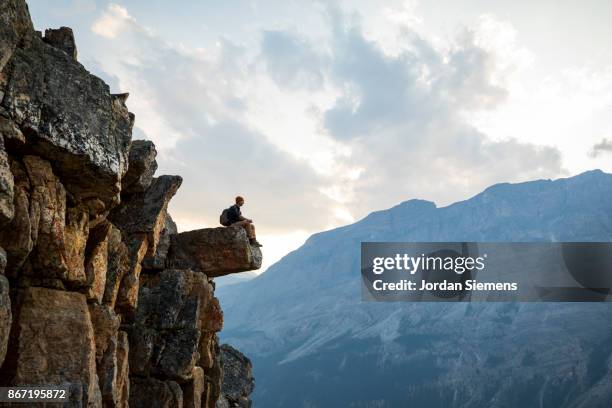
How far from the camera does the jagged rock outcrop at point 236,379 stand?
156ft

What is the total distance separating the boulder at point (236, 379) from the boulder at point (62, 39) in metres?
34.8

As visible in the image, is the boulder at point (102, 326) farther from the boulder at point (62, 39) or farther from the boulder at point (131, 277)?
the boulder at point (62, 39)

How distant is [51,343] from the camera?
1586 centimetres

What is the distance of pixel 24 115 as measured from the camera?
14.4 metres

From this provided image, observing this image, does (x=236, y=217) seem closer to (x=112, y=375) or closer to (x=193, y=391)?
(x=193, y=391)

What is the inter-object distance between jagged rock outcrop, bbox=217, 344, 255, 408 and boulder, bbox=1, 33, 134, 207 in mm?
33254

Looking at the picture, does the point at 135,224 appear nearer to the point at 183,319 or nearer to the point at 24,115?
the point at 183,319

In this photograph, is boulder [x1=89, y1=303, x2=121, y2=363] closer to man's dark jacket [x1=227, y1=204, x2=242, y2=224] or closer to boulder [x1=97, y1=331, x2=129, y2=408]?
boulder [x1=97, y1=331, x2=129, y2=408]

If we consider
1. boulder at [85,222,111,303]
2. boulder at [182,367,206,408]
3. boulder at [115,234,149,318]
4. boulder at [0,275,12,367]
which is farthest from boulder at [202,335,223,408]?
boulder at [0,275,12,367]

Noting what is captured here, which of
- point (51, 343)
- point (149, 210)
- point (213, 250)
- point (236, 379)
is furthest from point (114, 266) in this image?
point (236, 379)

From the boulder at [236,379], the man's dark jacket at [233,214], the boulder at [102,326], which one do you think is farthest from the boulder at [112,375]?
the boulder at [236,379]

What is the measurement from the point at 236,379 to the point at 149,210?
1104 inches

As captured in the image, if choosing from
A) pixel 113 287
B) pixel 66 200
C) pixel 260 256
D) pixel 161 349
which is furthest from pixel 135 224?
pixel 260 256

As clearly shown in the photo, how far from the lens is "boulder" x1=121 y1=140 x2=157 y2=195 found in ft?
77.5
